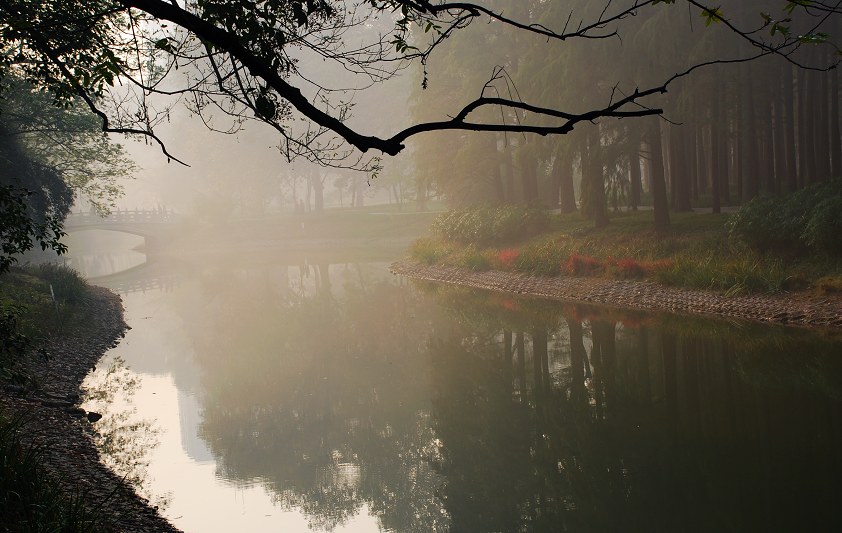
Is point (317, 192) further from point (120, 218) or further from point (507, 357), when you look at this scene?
point (507, 357)

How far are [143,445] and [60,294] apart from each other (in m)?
10.9

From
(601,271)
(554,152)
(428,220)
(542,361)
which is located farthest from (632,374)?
(428,220)

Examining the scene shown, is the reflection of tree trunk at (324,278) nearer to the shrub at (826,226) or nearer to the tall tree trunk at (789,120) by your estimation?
the tall tree trunk at (789,120)

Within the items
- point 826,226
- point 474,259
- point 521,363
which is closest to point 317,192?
point 474,259

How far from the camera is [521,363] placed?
16.1 metres

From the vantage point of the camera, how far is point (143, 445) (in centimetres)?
1147

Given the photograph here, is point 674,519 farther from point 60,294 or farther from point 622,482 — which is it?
point 60,294

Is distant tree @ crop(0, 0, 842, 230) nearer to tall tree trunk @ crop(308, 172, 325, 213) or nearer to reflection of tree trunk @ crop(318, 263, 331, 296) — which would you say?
reflection of tree trunk @ crop(318, 263, 331, 296)

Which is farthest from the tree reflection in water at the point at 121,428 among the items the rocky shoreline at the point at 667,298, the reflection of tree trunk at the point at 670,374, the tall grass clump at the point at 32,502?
the rocky shoreline at the point at 667,298

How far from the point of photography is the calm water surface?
8688 mm

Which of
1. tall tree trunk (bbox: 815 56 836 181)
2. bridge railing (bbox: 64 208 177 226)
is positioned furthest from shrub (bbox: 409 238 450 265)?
bridge railing (bbox: 64 208 177 226)

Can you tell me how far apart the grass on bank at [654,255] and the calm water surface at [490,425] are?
1724 mm

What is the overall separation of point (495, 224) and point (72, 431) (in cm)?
2057

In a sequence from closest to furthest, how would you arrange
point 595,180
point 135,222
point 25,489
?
point 25,489
point 595,180
point 135,222
